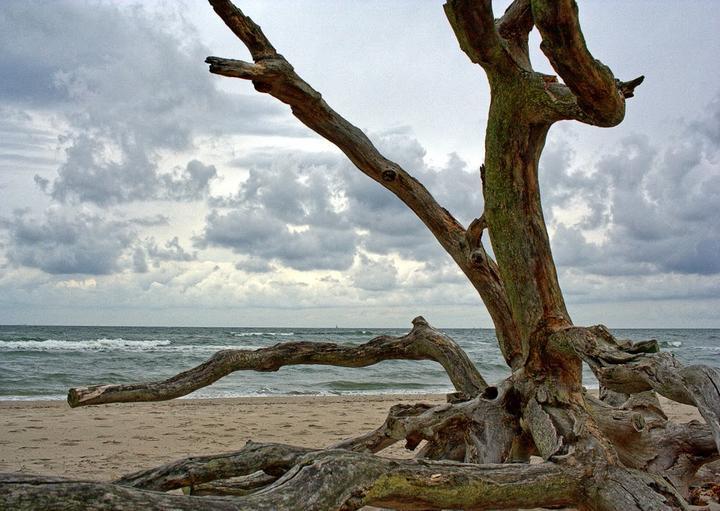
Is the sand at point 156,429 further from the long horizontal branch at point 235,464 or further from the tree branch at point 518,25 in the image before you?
the tree branch at point 518,25

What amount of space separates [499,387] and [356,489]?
1.89 metres

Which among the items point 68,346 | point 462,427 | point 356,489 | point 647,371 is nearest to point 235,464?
point 356,489

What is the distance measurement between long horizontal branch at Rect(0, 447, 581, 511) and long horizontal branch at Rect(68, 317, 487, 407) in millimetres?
1600

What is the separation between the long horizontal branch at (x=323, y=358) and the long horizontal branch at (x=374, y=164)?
0.38 m

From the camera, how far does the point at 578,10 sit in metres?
2.61

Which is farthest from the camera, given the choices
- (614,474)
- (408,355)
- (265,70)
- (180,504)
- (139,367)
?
(139,367)

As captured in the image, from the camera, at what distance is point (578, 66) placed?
2717 millimetres

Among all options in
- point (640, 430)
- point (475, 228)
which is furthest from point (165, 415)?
point (640, 430)

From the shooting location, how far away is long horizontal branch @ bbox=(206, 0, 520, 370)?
402cm

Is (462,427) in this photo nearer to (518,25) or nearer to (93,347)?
(518,25)

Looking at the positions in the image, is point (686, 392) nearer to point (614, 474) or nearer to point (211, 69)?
point (614, 474)

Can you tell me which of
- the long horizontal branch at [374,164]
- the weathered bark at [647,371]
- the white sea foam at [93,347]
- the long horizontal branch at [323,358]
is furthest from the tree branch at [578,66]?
the white sea foam at [93,347]

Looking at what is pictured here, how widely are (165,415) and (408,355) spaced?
21.8 ft

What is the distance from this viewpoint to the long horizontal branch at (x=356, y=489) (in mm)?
1967
